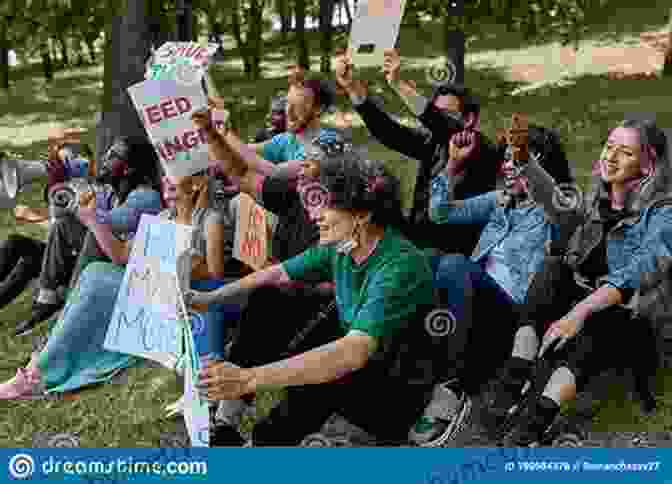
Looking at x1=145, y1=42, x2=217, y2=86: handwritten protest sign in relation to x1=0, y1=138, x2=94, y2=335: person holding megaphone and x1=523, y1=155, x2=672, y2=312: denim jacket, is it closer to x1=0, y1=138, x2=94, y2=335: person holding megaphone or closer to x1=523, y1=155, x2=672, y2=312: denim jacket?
x1=0, y1=138, x2=94, y2=335: person holding megaphone

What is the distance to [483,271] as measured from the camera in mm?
3770

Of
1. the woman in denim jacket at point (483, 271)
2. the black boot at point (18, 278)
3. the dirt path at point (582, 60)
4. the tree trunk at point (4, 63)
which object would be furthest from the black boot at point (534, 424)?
the tree trunk at point (4, 63)

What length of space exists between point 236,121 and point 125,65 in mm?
5525

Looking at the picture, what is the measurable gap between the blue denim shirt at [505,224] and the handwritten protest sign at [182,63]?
118 cm

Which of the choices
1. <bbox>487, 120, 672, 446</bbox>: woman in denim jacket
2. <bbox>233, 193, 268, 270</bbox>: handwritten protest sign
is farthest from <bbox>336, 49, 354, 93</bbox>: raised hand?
<bbox>487, 120, 672, 446</bbox>: woman in denim jacket

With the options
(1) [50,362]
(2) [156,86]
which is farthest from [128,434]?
(2) [156,86]

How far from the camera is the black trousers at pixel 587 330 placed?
3285mm

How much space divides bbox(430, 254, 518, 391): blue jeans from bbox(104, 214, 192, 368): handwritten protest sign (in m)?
1.05

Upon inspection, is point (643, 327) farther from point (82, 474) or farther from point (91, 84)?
point (91, 84)

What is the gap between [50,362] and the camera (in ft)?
14.1

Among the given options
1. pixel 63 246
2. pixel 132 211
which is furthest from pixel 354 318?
pixel 63 246

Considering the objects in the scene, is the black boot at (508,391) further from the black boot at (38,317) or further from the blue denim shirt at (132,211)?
the black boot at (38,317)

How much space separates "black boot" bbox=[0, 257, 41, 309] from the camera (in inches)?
210

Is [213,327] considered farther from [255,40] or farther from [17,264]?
[255,40]
